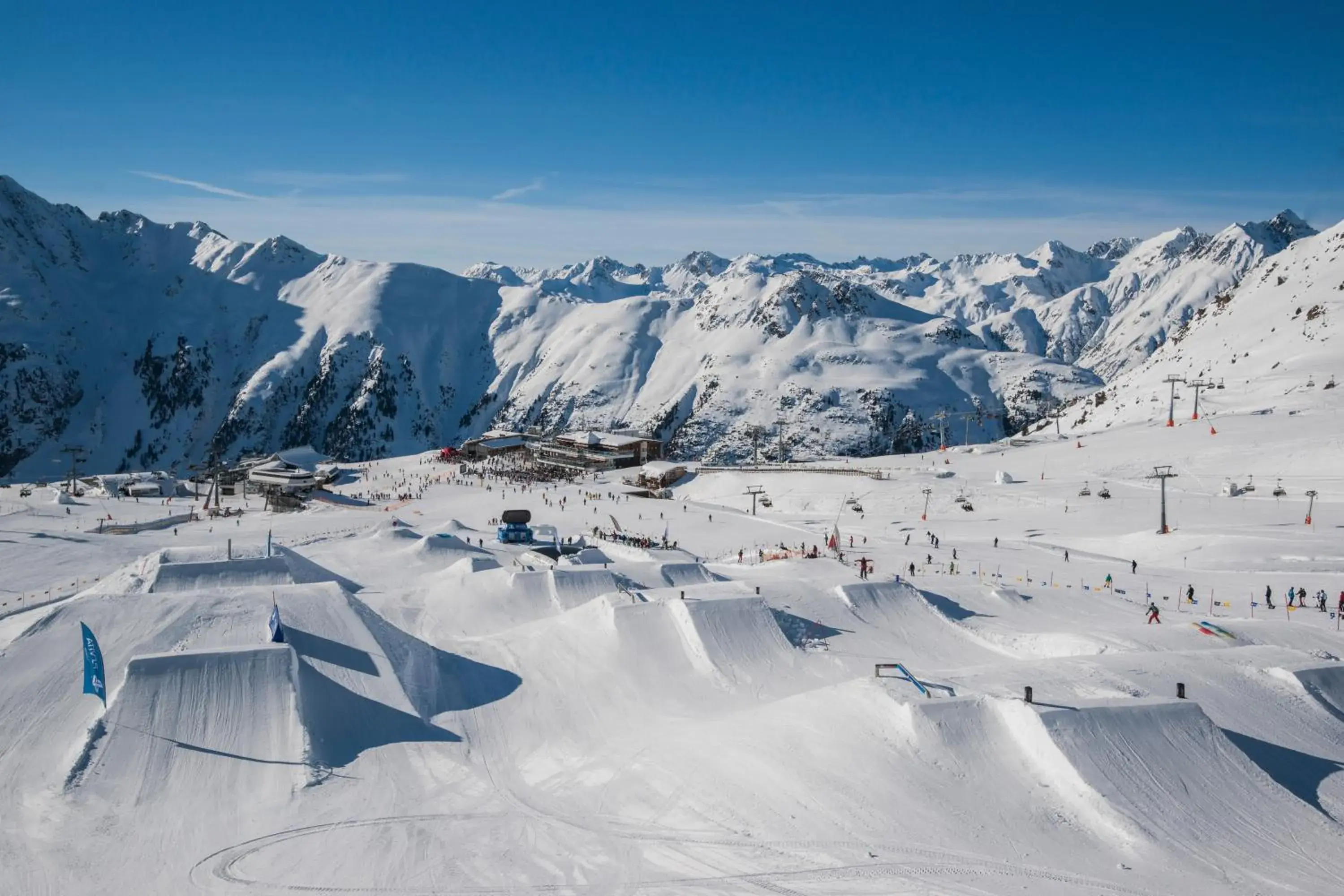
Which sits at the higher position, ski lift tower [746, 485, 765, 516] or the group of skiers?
the group of skiers

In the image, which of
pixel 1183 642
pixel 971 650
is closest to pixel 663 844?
pixel 971 650

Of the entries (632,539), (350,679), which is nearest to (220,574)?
(350,679)

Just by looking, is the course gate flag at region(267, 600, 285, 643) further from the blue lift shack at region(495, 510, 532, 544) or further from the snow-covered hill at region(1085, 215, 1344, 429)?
the snow-covered hill at region(1085, 215, 1344, 429)

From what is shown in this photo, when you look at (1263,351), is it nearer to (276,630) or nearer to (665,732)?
(665,732)

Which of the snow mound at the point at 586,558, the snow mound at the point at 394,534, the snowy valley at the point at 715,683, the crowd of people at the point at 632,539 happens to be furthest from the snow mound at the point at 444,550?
the crowd of people at the point at 632,539

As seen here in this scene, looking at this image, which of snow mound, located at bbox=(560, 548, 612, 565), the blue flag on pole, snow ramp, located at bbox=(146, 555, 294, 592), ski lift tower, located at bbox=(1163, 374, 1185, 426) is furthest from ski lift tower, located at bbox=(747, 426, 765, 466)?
the blue flag on pole

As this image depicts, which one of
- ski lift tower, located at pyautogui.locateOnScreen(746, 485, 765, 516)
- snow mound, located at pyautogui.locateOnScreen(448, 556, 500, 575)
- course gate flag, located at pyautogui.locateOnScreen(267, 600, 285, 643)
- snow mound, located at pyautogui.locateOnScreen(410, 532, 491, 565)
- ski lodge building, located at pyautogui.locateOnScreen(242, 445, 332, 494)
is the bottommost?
ski lodge building, located at pyautogui.locateOnScreen(242, 445, 332, 494)

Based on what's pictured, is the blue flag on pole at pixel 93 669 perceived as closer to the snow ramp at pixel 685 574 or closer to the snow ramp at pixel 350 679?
the snow ramp at pixel 350 679
